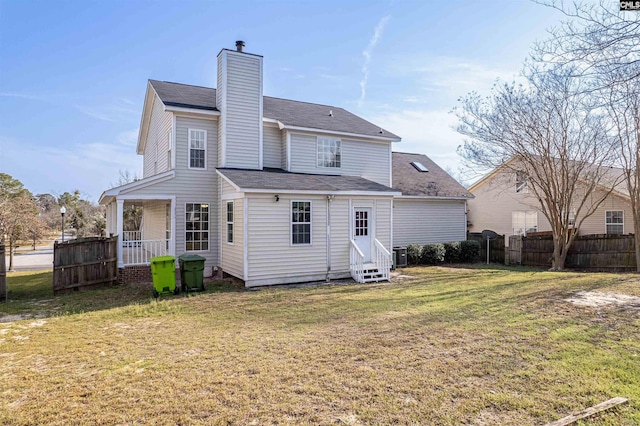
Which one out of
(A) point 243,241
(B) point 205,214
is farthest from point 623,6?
(B) point 205,214

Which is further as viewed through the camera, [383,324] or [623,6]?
[383,324]

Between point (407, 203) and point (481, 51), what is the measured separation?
345 inches

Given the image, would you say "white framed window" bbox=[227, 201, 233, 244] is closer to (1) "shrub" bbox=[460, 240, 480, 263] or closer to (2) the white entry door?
(2) the white entry door

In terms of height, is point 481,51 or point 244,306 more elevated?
point 481,51

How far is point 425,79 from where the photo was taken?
14.8 metres

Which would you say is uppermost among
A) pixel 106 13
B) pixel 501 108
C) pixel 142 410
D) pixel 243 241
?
pixel 106 13

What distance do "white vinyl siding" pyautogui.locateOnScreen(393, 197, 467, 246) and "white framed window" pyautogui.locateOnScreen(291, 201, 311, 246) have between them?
23.7ft

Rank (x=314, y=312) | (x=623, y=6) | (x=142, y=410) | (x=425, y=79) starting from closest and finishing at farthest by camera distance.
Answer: (x=142, y=410)
(x=623, y=6)
(x=314, y=312)
(x=425, y=79)

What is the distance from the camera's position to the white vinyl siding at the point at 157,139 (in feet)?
46.8

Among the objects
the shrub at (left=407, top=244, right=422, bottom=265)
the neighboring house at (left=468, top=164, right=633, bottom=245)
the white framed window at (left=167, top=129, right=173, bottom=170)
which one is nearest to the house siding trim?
the white framed window at (left=167, top=129, right=173, bottom=170)

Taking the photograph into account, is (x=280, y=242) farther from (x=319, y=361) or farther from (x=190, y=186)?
(x=319, y=361)

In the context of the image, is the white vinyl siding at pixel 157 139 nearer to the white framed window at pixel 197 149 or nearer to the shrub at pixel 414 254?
the white framed window at pixel 197 149

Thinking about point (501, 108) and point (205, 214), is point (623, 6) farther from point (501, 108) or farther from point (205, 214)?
point (205, 214)

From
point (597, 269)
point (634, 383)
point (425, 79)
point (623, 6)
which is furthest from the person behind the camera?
point (597, 269)
